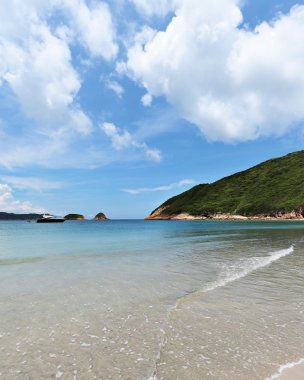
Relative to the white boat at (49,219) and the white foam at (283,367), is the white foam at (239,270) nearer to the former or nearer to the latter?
the white foam at (283,367)

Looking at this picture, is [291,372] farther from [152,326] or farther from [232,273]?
[232,273]

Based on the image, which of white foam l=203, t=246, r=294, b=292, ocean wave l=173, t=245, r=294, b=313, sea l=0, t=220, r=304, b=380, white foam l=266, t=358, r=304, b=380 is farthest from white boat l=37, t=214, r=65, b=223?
white foam l=266, t=358, r=304, b=380

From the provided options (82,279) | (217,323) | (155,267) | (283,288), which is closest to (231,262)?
(155,267)

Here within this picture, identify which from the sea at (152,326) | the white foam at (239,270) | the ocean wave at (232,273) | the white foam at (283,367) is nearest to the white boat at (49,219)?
the sea at (152,326)

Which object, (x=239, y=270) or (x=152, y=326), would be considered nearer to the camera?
(x=152, y=326)

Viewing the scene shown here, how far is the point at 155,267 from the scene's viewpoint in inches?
742

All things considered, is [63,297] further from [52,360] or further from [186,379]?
[186,379]

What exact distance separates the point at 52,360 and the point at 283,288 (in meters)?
10.5

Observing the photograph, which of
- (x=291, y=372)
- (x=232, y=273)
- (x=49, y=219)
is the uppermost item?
(x=49, y=219)

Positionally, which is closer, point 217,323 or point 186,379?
point 186,379

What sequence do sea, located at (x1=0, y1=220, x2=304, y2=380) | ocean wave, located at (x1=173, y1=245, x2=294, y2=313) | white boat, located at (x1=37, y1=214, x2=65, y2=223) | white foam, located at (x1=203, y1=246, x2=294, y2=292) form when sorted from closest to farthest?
1. sea, located at (x1=0, y1=220, x2=304, y2=380)
2. ocean wave, located at (x1=173, y1=245, x2=294, y2=313)
3. white foam, located at (x1=203, y1=246, x2=294, y2=292)
4. white boat, located at (x1=37, y1=214, x2=65, y2=223)

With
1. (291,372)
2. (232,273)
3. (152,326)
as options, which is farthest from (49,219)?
(291,372)

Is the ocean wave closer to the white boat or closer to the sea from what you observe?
the sea

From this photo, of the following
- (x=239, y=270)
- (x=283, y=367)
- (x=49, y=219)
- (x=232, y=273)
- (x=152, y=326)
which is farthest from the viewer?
(x=49, y=219)
